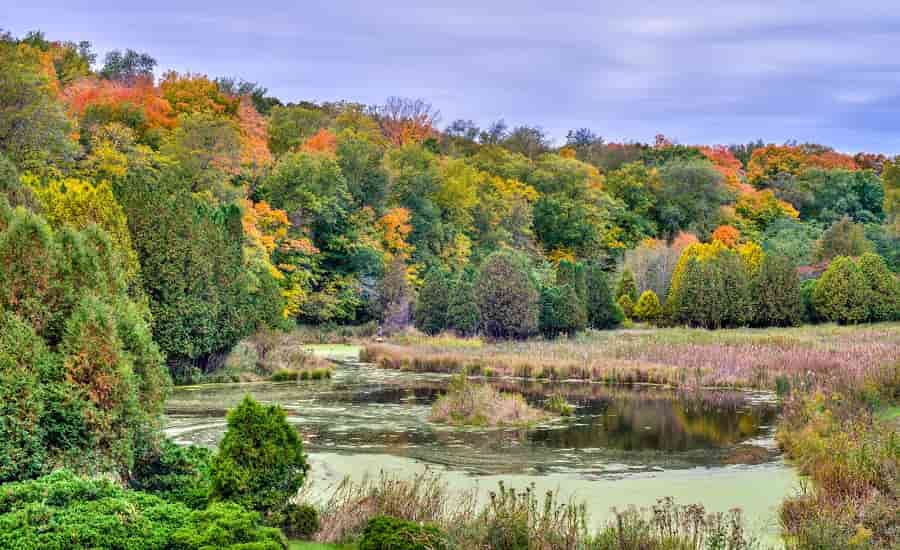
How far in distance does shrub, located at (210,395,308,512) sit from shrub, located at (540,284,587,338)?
40.4m

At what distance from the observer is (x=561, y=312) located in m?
50.6

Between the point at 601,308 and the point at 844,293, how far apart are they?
12.6 m

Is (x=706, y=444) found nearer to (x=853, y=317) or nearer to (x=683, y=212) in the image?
(x=853, y=317)

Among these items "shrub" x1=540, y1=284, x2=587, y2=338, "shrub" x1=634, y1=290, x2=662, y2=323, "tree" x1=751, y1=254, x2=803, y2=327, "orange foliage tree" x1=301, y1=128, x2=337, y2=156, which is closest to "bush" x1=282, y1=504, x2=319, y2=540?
"shrub" x1=540, y1=284, x2=587, y2=338

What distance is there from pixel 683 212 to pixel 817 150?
27191 mm

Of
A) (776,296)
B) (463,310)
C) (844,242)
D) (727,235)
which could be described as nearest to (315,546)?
(463,310)

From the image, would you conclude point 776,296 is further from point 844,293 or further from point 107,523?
point 107,523

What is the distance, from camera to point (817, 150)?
10106 cm

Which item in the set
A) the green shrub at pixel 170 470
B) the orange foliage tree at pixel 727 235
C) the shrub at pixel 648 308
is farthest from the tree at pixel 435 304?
the green shrub at pixel 170 470

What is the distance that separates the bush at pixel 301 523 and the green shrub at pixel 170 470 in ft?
5.25

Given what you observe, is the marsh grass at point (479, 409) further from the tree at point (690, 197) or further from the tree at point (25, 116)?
the tree at point (690, 197)

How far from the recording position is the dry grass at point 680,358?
98.6 ft

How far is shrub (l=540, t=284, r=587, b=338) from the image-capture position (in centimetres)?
5050

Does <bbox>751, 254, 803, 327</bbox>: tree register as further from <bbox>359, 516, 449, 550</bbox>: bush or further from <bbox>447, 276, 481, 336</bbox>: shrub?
<bbox>359, 516, 449, 550</bbox>: bush
